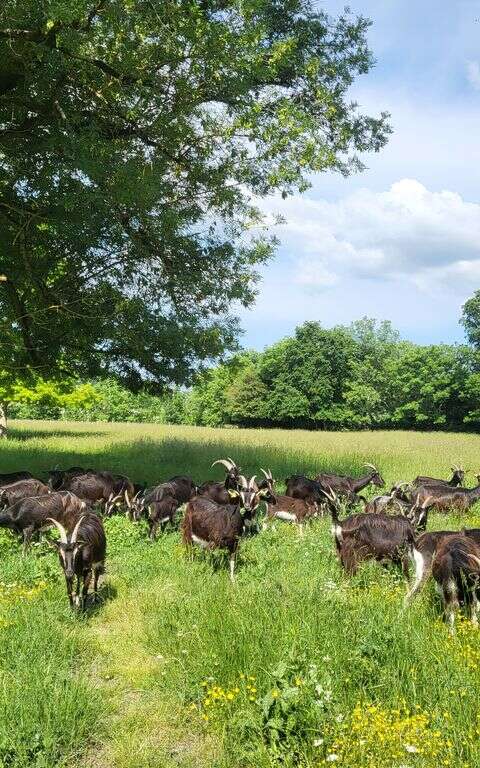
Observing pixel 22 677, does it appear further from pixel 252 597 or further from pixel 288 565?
pixel 288 565

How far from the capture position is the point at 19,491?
12.5 meters

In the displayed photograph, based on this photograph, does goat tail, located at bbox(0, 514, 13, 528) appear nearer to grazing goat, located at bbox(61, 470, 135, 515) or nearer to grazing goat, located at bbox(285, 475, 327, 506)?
grazing goat, located at bbox(61, 470, 135, 515)

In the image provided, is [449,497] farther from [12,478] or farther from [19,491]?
[12,478]

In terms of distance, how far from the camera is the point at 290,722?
4.70m

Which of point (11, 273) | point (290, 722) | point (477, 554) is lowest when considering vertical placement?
point (290, 722)

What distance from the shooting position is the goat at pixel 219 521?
32.0 feet

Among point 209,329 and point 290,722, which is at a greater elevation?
point 209,329

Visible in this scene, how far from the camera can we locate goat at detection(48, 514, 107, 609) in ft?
25.1

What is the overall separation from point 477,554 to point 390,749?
345cm

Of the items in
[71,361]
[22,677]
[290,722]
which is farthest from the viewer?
[71,361]

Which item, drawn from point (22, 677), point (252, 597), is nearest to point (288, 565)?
point (252, 597)

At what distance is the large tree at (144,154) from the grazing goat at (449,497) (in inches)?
213

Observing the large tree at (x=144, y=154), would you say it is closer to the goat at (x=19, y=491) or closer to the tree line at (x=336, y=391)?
the goat at (x=19, y=491)

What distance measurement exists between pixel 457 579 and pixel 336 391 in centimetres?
7059
